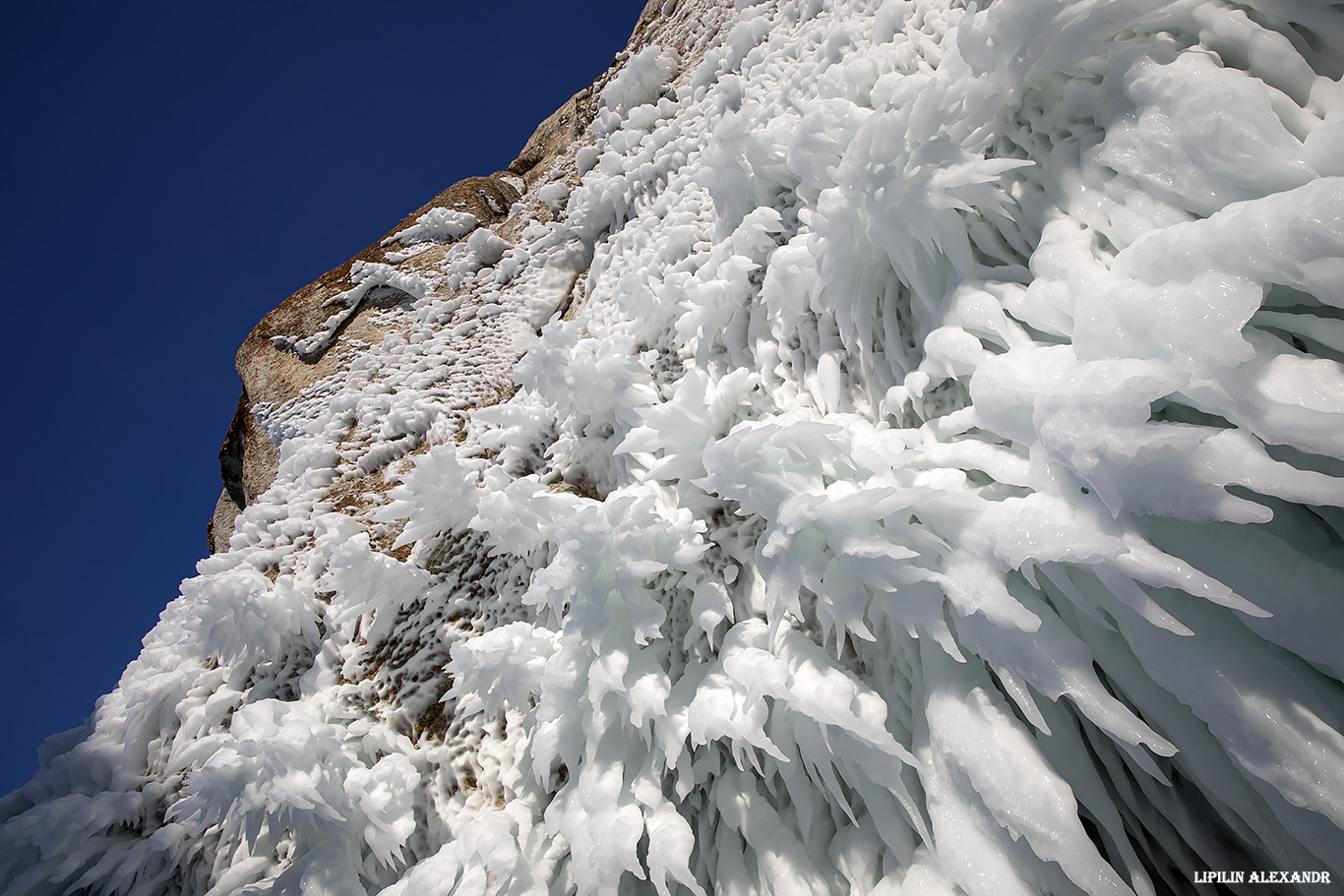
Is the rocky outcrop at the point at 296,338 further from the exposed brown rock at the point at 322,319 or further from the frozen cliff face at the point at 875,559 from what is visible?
the frozen cliff face at the point at 875,559

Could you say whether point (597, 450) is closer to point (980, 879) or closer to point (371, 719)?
point (371, 719)

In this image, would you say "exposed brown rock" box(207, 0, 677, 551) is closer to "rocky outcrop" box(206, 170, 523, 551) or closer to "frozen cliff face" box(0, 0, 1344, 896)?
"rocky outcrop" box(206, 170, 523, 551)

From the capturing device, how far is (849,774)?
187 centimetres

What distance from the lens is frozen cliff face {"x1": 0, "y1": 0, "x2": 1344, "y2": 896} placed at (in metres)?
1.31

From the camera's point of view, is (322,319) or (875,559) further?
(322,319)

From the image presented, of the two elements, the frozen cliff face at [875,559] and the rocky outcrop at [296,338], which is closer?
the frozen cliff face at [875,559]

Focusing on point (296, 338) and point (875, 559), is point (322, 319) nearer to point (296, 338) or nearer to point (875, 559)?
point (296, 338)

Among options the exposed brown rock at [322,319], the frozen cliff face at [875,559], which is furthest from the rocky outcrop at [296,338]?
the frozen cliff face at [875,559]

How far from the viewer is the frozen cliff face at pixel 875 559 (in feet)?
4.29

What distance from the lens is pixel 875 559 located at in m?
1.75

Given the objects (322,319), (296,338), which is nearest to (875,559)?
(322,319)

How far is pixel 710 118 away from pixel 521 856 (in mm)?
4176

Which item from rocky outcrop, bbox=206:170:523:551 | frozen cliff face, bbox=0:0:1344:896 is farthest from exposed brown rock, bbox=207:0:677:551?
frozen cliff face, bbox=0:0:1344:896

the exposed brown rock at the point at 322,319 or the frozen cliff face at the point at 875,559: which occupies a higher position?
the exposed brown rock at the point at 322,319
